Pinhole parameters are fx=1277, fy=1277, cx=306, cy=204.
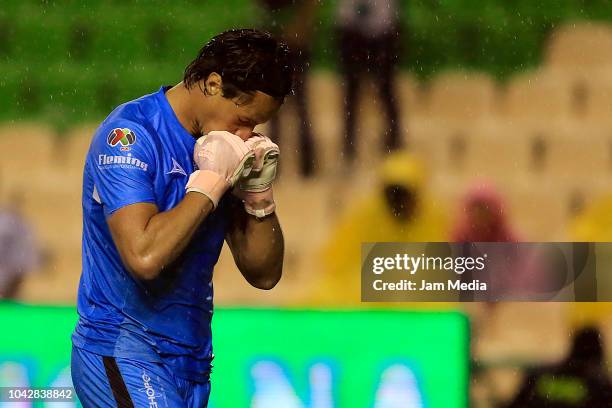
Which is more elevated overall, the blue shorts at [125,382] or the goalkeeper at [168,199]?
the goalkeeper at [168,199]

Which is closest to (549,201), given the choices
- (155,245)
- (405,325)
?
(405,325)

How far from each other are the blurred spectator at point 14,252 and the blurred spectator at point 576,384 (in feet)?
8.79

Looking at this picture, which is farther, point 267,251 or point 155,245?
point 267,251

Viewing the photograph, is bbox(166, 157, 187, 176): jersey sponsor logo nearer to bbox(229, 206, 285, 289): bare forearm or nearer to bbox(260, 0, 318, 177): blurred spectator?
bbox(229, 206, 285, 289): bare forearm

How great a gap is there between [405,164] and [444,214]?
0.47 metres

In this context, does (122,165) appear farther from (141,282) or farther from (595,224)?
(595,224)

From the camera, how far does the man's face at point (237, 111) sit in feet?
9.32

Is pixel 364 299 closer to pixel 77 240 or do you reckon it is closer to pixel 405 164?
pixel 405 164

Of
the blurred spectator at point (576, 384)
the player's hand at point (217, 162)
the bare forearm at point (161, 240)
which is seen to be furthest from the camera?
→ the blurred spectator at point (576, 384)

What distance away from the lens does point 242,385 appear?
523 centimetres

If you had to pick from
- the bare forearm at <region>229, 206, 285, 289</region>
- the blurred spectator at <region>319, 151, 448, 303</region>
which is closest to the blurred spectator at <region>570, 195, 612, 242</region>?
the blurred spectator at <region>319, 151, 448, 303</region>

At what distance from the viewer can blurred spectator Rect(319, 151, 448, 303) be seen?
21.2ft

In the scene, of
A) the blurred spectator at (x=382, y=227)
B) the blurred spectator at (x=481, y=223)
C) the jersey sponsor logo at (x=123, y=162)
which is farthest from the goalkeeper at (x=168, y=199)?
the blurred spectator at (x=481, y=223)

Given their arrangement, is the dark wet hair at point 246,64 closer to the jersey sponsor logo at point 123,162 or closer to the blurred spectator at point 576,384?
the jersey sponsor logo at point 123,162
